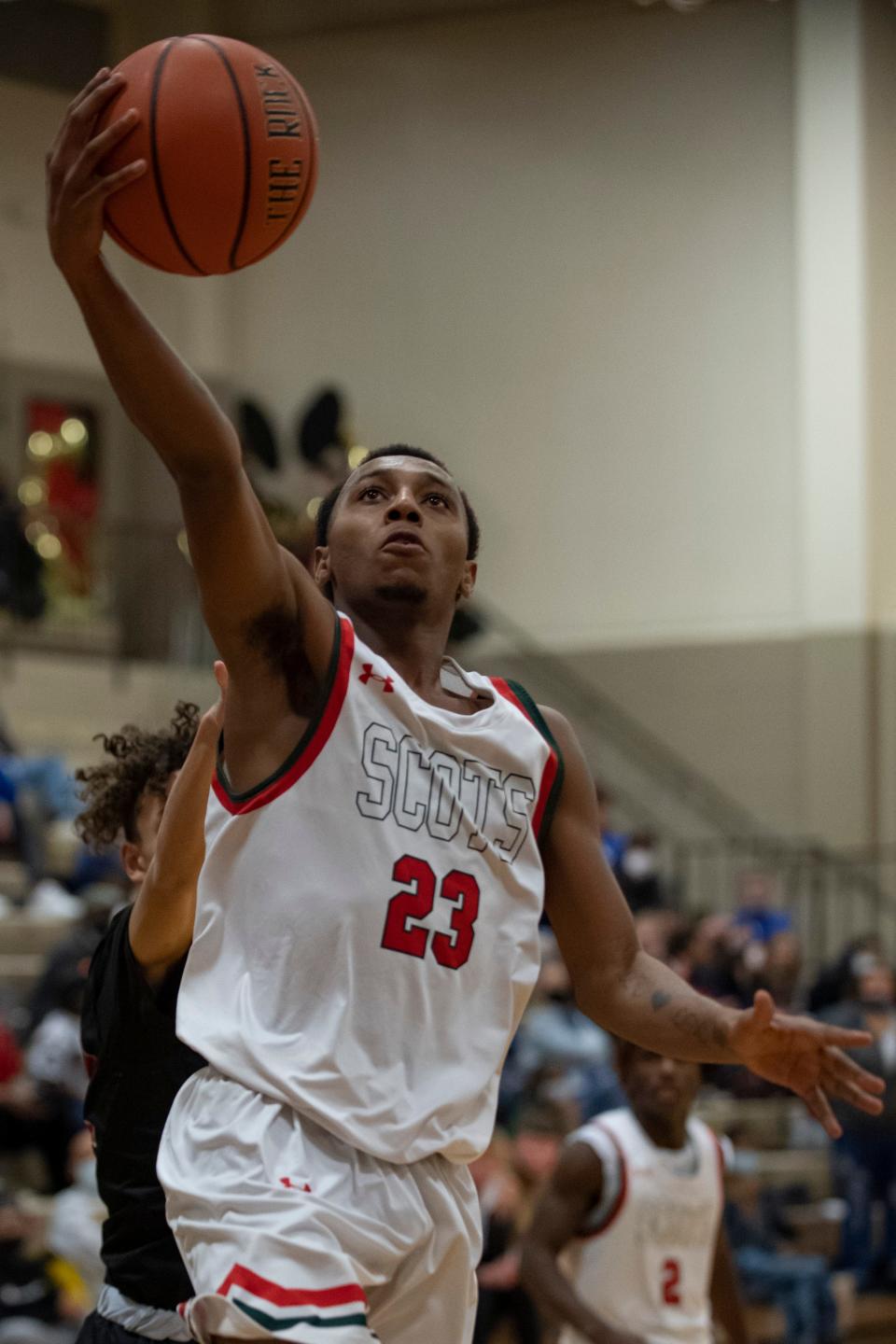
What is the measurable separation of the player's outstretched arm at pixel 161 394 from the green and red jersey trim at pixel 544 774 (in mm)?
649

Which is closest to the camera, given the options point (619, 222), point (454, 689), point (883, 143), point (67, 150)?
point (67, 150)

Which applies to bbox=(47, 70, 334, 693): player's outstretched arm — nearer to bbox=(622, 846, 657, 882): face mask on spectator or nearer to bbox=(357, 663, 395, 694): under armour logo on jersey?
bbox=(357, 663, 395, 694): under armour logo on jersey

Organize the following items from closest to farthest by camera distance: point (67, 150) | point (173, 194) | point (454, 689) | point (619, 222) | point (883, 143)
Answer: point (67, 150)
point (173, 194)
point (454, 689)
point (883, 143)
point (619, 222)

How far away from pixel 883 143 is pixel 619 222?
254 cm

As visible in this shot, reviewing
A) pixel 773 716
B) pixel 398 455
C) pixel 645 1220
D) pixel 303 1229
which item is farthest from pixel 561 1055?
pixel 303 1229

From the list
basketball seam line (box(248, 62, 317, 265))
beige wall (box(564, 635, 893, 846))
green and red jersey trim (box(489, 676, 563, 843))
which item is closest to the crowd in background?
beige wall (box(564, 635, 893, 846))

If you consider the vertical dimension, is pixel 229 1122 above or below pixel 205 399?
below

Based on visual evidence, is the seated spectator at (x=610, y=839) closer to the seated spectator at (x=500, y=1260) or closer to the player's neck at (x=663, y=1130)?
the seated spectator at (x=500, y=1260)

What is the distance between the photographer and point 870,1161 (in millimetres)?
12109

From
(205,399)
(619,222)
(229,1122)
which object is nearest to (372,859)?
(229,1122)

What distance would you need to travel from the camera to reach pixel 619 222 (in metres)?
18.7

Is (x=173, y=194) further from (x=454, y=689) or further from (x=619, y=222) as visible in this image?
(x=619, y=222)

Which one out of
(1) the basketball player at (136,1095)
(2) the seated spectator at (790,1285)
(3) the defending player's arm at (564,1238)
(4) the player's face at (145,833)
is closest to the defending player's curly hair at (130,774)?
(4) the player's face at (145,833)

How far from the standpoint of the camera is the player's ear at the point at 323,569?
350 centimetres
